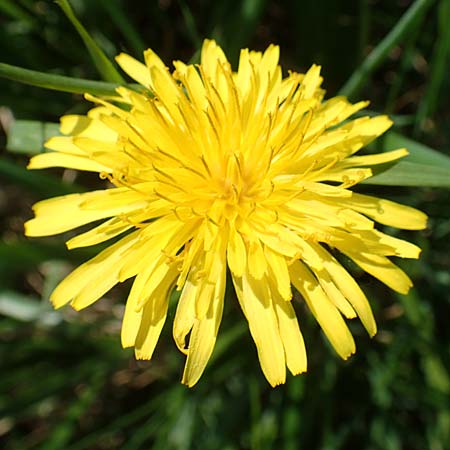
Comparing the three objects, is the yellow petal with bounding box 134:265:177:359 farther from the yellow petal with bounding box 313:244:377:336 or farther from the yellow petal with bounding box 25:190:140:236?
the yellow petal with bounding box 313:244:377:336

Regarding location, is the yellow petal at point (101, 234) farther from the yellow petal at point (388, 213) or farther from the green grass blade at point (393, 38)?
the green grass blade at point (393, 38)

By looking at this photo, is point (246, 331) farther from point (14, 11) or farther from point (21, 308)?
point (14, 11)

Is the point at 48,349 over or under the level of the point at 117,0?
under

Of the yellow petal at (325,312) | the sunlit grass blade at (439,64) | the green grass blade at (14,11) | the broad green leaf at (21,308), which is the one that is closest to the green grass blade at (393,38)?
the sunlit grass blade at (439,64)

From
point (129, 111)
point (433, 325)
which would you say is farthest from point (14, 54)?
point (433, 325)

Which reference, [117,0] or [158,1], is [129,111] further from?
[158,1]

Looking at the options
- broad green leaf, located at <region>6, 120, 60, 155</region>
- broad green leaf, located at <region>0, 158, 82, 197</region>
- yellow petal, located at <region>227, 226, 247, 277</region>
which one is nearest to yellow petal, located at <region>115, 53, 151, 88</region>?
broad green leaf, located at <region>6, 120, 60, 155</region>
